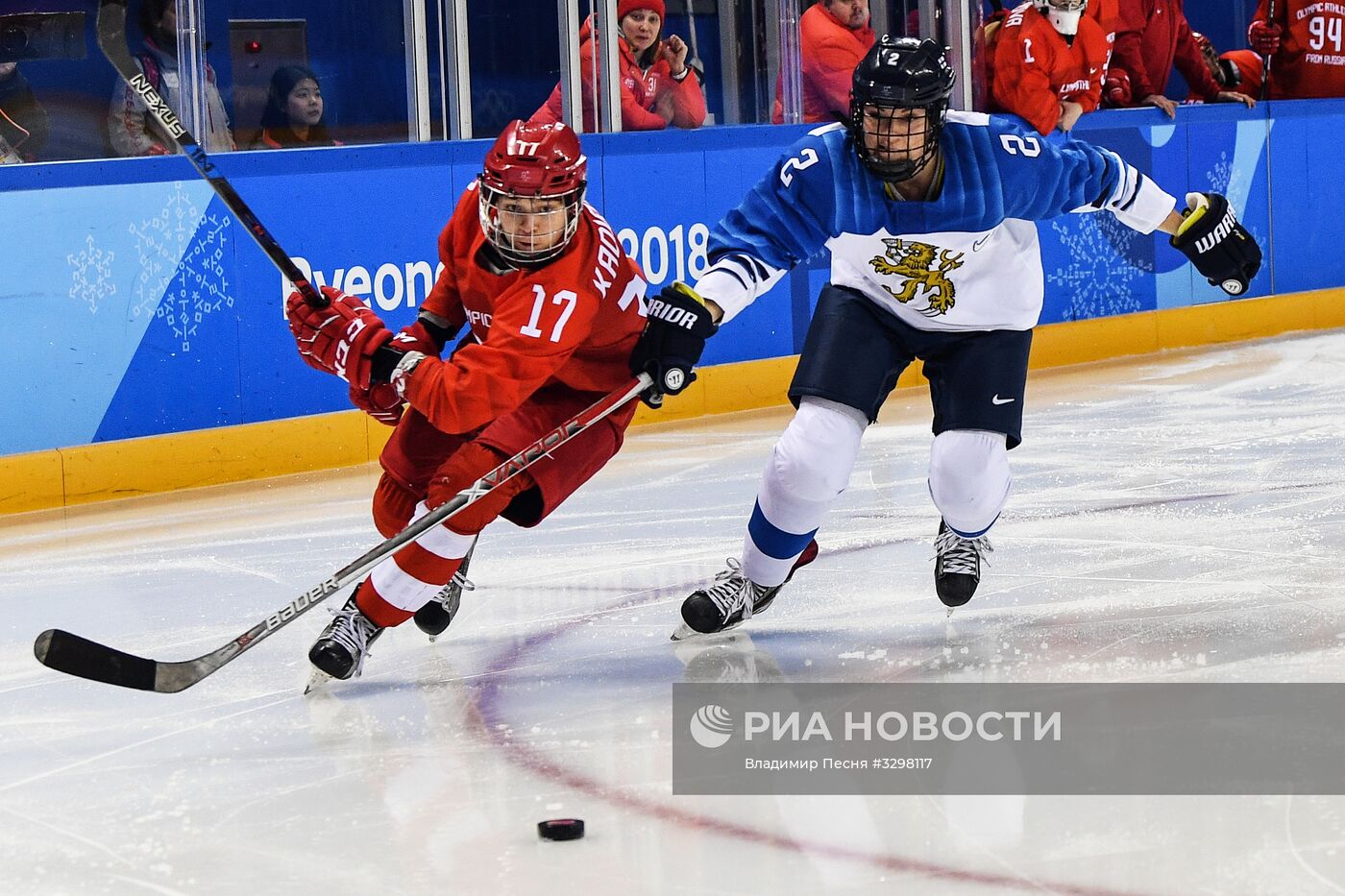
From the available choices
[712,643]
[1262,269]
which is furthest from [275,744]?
[1262,269]

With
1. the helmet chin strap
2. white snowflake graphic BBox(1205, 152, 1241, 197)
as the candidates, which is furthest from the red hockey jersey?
white snowflake graphic BBox(1205, 152, 1241, 197)

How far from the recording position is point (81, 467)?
16.9 ft

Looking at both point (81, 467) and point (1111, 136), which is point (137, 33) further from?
point (1111, 136)

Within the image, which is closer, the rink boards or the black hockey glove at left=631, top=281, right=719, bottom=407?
the black hockey glove at left=631, top=281, right=719, bottom=407

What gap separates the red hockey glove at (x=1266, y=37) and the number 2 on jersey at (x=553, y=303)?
629cm

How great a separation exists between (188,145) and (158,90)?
2091 mm

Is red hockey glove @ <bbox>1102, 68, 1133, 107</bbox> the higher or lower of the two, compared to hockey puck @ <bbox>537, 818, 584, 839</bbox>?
higher

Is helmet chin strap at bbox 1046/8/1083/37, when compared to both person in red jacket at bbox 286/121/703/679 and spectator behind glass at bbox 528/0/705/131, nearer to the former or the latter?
spectator behind glass at bbox 528/0/705/131

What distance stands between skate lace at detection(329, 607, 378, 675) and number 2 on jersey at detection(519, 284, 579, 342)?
0.58 meters

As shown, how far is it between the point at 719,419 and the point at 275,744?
360cm

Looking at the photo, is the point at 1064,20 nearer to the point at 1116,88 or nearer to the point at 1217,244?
the point at 1116,88

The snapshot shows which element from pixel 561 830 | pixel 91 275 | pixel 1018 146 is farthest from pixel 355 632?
pixel 91 275

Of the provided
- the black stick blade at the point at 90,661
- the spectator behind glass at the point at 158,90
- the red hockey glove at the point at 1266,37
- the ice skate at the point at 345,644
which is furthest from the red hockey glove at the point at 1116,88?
the black stick blade at the point at 90,661

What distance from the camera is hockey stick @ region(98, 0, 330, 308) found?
3.24 meters
